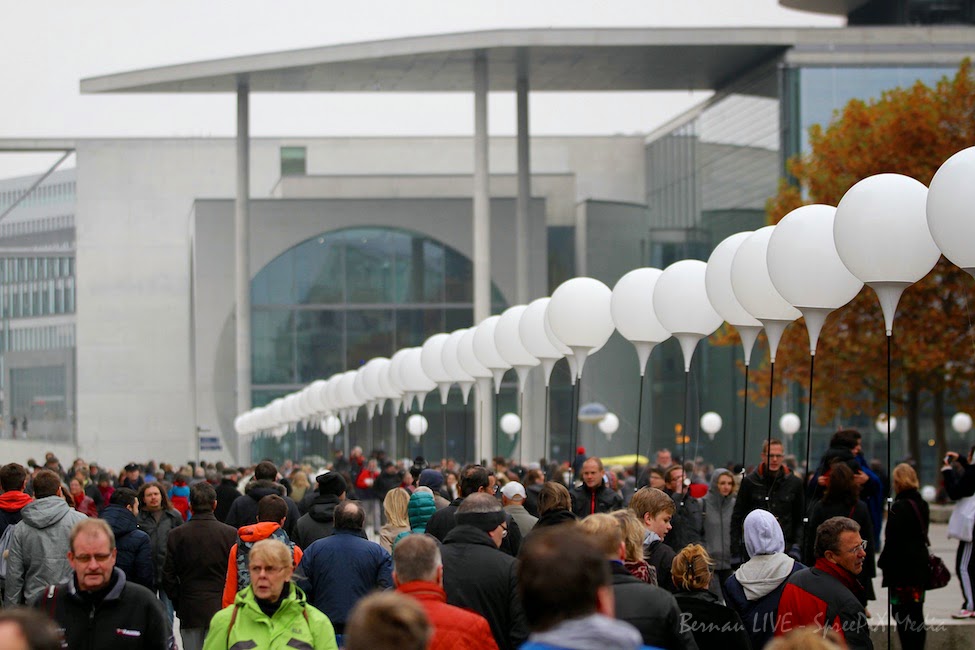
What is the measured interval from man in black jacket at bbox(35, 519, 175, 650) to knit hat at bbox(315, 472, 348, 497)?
410 centimetres

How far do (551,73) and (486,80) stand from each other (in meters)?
2.62

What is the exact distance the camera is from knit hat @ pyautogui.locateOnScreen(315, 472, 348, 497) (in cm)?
1032

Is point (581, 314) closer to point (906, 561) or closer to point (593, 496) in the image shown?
point (593, 496)

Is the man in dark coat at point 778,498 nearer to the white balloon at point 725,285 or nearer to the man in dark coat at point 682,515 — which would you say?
the man in dark coat at point 682,515

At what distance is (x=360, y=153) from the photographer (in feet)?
216

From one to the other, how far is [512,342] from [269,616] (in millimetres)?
11568

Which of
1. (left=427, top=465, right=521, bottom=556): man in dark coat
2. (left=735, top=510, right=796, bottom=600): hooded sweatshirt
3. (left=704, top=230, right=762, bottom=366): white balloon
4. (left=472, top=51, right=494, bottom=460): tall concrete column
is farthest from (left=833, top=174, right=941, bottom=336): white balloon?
(left=472, top=51, right=494, bottom=460): tall concrete column

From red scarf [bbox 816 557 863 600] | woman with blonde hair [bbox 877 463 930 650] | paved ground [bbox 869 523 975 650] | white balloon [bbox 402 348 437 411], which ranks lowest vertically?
paved ground [bbox 869 523 975 650]

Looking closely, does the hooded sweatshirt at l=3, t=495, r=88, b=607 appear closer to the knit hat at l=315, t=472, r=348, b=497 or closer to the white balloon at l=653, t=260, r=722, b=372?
the knit hat at l=315, t=472, r=348, b=497

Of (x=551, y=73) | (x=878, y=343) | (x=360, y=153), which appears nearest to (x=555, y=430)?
(x=551, y=73)

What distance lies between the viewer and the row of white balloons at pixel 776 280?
29.3ft

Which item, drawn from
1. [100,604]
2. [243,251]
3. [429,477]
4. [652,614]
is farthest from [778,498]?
[243,251]

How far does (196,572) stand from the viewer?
10.1 meters

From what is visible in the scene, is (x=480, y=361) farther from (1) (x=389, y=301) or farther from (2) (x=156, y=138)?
(2) (x=156, y=138)
